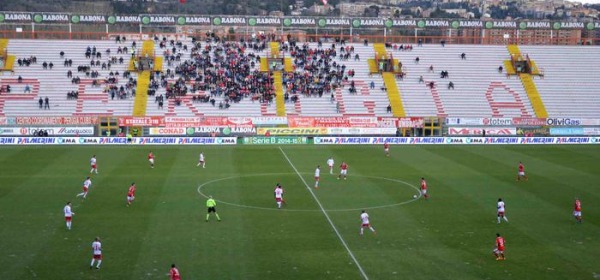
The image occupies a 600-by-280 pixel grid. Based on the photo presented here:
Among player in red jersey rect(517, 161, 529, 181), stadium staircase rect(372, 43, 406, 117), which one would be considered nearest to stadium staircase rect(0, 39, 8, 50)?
stadium staircase rect(372, 43, 406, 117)

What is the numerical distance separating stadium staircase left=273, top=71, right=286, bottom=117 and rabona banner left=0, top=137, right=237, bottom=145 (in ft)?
36.9

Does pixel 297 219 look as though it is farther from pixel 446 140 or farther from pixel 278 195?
pixel 446 140

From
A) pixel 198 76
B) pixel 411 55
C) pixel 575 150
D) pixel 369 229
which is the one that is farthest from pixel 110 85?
pixel 369 229

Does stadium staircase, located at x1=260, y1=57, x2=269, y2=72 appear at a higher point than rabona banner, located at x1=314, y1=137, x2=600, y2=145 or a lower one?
higher

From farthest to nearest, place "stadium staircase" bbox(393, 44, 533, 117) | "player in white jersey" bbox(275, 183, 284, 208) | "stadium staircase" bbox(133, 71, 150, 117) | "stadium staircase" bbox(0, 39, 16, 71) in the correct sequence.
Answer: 1. "stadium staircase" bbox(0, 39, 16, 71)
2. "stadium staircase" bbox(393, 44, 533, 117)
3. "stadium staircase" bbox(133, 71, 150, 117)
4. "player in white jersey" bbox(275, 183, 284, 208)

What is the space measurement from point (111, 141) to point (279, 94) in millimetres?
21650

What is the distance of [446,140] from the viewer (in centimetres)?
6812

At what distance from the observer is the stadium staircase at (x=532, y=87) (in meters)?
80.7

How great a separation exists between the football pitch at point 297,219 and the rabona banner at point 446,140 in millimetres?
10940

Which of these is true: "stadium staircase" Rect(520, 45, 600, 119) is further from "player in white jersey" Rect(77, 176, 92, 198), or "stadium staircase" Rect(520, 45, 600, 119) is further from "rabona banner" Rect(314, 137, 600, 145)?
"player in white jersey" Rect(77, 176, 92, 198)

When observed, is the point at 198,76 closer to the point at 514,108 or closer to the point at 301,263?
the point at 514,108

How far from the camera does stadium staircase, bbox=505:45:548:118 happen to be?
265ft

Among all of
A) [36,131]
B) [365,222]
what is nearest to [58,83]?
[36,131]

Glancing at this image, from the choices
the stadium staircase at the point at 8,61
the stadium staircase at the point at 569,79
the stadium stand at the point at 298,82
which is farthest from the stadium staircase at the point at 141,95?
the stadium staircase at the point at 569,79
